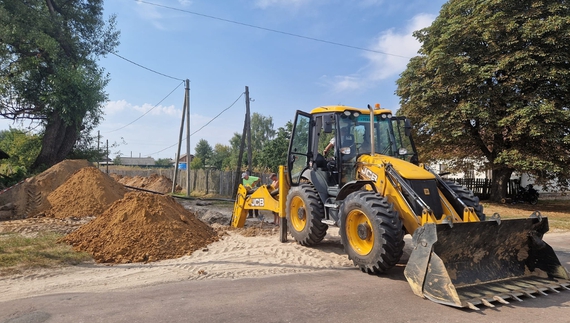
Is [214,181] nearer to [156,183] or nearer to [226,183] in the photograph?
[226,183]

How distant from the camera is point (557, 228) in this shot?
41.9ft

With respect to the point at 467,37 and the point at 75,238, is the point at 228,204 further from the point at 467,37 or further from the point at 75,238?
the point at 467,37

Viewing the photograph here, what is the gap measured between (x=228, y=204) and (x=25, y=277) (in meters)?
12.7

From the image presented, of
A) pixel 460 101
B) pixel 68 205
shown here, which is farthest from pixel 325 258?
pixel 460 101

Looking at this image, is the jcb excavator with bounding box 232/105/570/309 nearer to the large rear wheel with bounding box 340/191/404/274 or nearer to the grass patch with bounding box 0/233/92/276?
the large rear wheel with bounding box 340/191/404/274

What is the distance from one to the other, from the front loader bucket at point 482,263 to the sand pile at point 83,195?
11.1 meters

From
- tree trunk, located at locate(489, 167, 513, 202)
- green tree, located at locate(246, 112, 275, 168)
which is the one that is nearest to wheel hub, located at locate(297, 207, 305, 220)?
tree trunk, located at locate(489, 167, 513, 202)

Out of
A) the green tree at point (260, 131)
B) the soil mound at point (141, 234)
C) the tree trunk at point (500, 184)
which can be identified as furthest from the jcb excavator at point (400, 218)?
the green tree at point (260, 131)

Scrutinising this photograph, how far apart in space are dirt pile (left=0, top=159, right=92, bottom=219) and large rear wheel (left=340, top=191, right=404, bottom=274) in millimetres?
11017

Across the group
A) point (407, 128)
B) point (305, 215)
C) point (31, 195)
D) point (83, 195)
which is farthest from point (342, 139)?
point (31, 195)

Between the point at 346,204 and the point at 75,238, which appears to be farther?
the point at 75,238

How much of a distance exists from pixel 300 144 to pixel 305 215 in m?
1.56

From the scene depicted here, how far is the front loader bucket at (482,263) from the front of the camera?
4660 millimetres

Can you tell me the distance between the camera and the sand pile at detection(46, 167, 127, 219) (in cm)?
1239
